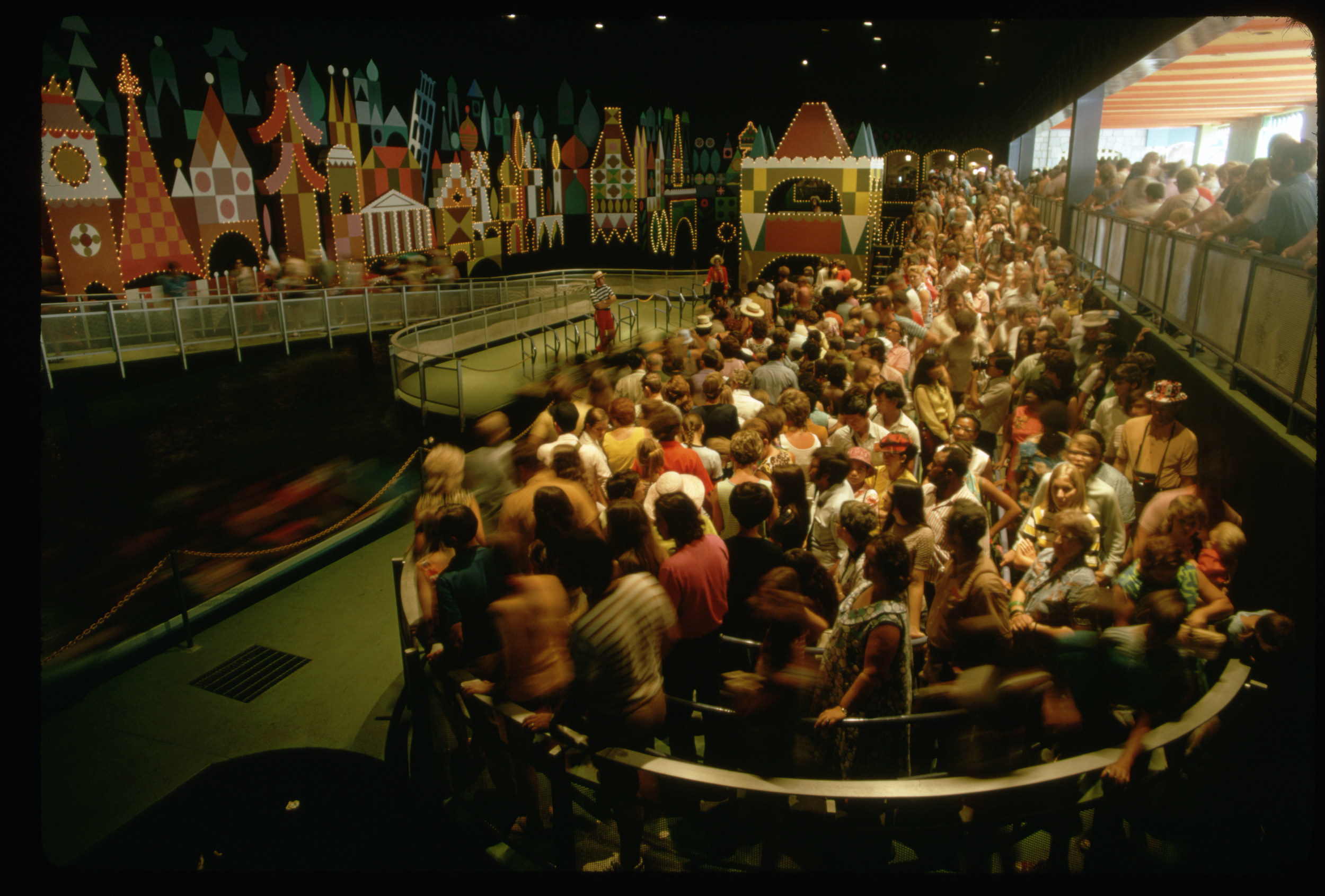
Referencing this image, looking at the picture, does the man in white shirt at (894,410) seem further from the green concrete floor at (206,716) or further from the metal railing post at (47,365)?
the metal railing post at (47,365)

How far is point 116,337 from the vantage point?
9.78m

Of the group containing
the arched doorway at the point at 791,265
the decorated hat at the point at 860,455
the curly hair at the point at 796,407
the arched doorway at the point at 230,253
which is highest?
the arched doorway at the point at 230,253

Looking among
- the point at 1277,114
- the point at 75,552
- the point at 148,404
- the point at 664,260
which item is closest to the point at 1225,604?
the point at 75,552

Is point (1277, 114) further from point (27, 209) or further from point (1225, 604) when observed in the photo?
point (27, 209)

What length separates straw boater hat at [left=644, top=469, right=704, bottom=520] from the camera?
390 centimetres

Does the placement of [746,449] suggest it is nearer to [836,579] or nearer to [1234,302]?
[836,579]

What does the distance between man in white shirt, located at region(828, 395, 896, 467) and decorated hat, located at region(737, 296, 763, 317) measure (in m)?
4.50

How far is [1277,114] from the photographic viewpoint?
16.3 meters

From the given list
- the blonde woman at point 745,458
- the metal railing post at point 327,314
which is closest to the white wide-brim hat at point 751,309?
the blonde woman at point 745,458

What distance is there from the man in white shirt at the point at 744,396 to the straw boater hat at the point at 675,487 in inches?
46.7

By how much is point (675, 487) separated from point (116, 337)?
9359 mm

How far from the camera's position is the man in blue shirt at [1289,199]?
4680mm

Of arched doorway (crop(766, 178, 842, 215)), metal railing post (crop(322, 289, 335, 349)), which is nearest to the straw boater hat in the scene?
metal railing post (crop(322, 289, 335, 349))

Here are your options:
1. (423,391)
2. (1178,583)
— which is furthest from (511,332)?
(1178,583)
